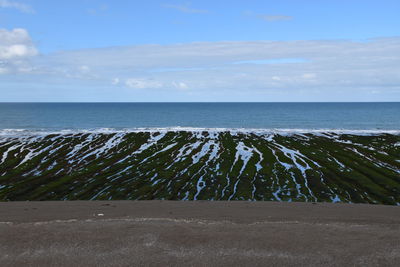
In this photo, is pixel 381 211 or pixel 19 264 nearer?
pixel 19 264

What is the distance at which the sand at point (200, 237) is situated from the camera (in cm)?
896

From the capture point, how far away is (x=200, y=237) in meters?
10.5

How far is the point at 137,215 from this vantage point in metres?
13.7

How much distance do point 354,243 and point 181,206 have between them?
25.2ft

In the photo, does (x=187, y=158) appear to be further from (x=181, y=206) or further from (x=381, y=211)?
(x=381, y=211)

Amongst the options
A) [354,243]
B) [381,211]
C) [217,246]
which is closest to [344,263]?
[354,243]

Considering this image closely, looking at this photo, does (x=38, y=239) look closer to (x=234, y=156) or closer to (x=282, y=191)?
(x=282, y=191)

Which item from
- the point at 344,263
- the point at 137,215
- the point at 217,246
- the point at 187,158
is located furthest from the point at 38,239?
the point at 187,158

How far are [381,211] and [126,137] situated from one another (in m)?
32.2

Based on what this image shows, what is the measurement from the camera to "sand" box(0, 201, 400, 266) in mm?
8961

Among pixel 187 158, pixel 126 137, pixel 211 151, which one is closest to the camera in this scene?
pixel 187 158

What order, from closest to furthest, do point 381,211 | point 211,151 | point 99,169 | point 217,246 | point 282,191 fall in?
point 217,246 → point 381,211 → point 282,191 → point 99,169 → point 211,151

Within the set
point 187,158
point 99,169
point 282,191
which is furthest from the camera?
point 187,158

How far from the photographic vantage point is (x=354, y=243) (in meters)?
9.91
